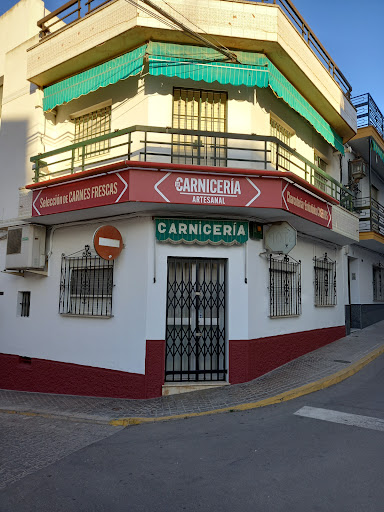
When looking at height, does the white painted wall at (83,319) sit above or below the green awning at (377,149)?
below

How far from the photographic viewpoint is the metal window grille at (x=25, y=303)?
9.96m

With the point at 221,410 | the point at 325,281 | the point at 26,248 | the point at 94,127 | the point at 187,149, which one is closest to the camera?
the point at 221,410

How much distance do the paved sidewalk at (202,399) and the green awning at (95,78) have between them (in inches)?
258

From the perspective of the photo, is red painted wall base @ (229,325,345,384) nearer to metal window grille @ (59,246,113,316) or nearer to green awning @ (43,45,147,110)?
metal window grille @ (59,246,113,316)

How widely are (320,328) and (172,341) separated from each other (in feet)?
17.0

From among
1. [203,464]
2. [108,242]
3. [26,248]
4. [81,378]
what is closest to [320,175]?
[108,242]

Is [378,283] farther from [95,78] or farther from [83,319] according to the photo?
[95,78]

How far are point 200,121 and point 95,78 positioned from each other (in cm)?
250

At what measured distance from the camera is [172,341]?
7.96 m

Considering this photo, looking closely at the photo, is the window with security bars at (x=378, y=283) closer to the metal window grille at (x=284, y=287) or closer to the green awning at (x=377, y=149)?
the green awning at (x=377, y=149)

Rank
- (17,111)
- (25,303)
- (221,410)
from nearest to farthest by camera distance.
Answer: (221,410) < (25,303) < (17,111)

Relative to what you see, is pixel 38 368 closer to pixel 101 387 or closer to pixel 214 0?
pixel 101 387

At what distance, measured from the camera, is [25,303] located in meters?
10.0

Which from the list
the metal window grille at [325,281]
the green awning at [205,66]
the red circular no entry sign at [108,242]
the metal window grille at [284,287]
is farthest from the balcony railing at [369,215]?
the red circular no entry sign at [108,242]
